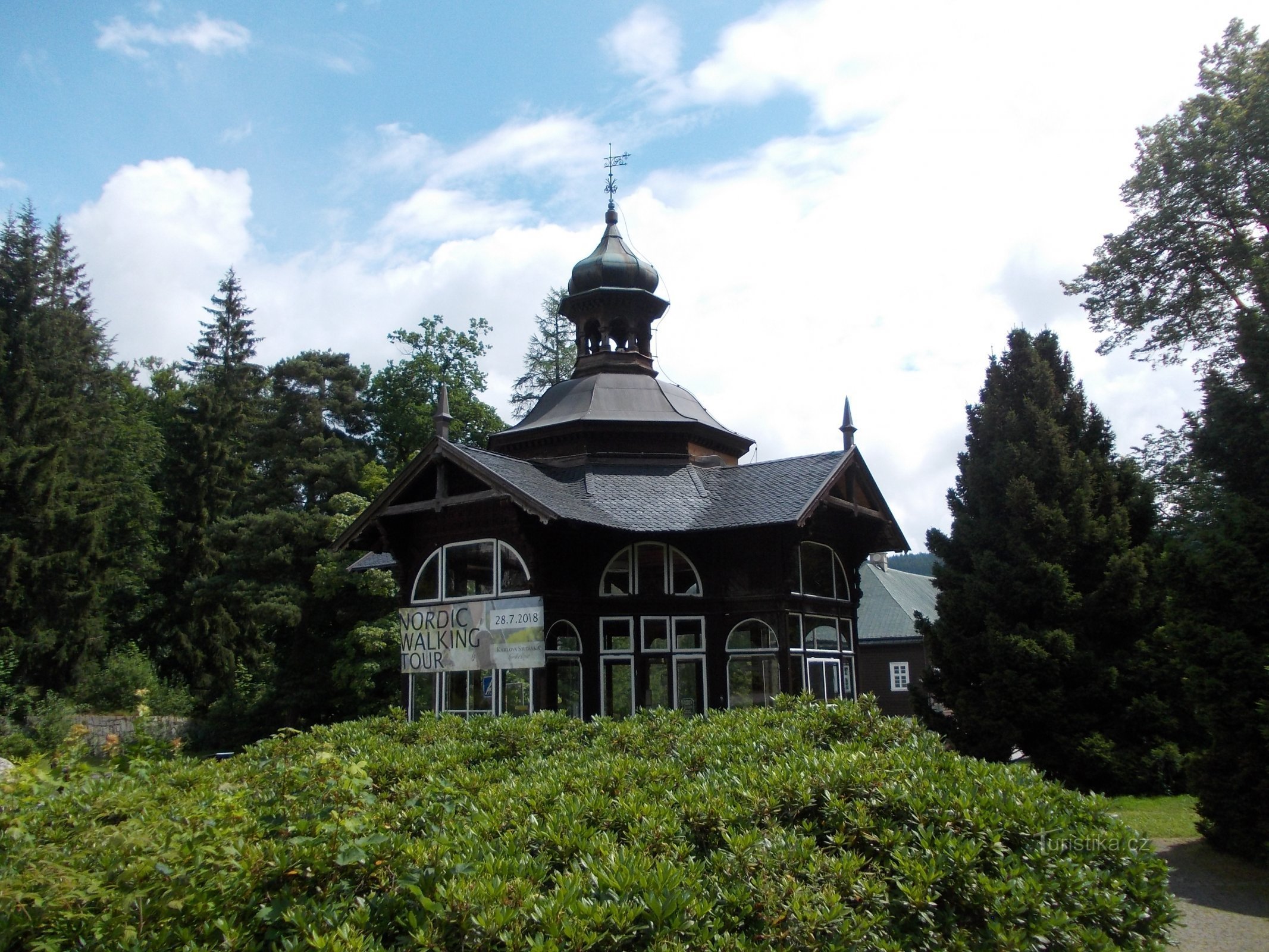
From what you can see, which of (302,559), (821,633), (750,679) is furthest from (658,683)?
(302,559)

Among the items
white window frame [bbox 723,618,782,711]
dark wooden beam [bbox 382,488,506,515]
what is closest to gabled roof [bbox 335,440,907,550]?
dark wooden beam [bbox 382,488,506,515]

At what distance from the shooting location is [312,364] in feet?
131

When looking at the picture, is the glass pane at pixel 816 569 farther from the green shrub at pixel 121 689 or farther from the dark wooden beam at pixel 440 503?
the green shrub at pixel 121 689

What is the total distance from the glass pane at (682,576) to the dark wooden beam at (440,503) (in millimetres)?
3764

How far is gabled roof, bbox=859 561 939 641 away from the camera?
37.0 meters

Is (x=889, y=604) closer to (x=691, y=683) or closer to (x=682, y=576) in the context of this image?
(x=691, y=683)

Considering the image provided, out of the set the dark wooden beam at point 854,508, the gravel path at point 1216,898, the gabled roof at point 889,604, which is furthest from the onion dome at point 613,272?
the gravel path at point 1216,898

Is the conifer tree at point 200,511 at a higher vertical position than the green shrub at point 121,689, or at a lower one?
higher

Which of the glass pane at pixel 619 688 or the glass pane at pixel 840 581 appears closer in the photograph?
the glass pane at pixel 619 688

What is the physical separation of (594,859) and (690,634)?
1499 cm

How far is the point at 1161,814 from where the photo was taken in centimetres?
1374

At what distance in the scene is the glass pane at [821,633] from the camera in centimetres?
1970

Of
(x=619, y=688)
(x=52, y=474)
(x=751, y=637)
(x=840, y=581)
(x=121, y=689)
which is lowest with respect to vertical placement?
(x=619, y=688)

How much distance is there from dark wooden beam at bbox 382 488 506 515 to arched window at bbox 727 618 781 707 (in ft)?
17.3
